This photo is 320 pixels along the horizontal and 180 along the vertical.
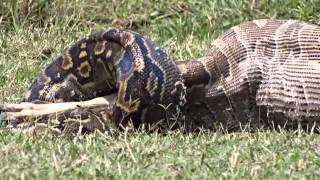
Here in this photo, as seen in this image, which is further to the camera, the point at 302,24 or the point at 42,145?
the point at 302,24

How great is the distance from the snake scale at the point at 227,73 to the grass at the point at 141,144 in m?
0.40

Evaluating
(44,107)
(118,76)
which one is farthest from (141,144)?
(44,107)

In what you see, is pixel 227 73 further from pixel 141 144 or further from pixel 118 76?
pixel 141 144

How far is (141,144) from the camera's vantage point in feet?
16.7

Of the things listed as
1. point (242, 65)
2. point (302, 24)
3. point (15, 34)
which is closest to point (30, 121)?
point (242, 65)

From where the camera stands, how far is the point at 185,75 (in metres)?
6.28

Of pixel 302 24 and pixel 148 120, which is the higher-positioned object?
pixel 302 24

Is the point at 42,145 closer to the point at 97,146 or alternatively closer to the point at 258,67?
the point at 97,146

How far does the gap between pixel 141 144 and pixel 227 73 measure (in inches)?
61.5

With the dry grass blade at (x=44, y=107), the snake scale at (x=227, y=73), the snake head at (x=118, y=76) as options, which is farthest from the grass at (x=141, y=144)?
the dry grass blade at (x=44, y=107)

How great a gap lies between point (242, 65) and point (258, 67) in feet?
0.39

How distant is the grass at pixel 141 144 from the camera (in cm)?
447

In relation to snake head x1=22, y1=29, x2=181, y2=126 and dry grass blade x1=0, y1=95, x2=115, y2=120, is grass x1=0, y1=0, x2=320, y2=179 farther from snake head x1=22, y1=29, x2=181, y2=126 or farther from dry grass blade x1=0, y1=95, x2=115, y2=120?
dry grass blade x1=0, y1=95, x2=115, y2=120

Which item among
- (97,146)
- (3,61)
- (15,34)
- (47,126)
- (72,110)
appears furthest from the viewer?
(15,34)
